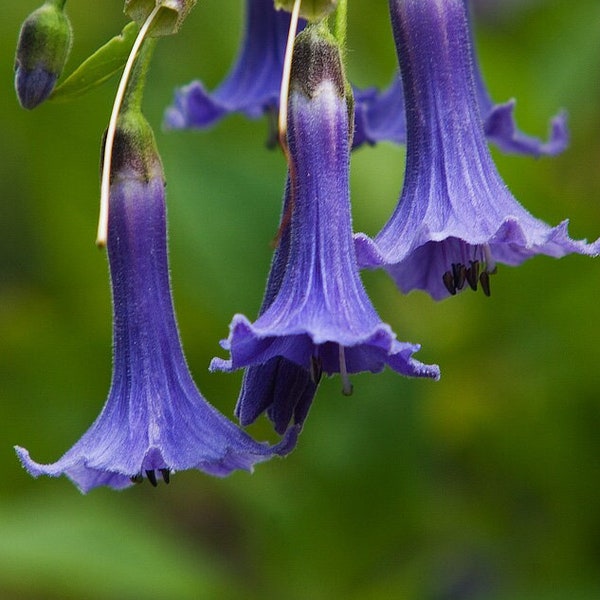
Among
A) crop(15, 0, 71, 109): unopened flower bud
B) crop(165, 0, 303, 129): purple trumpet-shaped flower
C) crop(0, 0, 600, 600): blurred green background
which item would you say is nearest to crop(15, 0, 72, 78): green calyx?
crop(15, 0, 71, 109): unopened flower bud

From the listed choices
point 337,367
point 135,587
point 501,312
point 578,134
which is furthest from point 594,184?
point 337,367

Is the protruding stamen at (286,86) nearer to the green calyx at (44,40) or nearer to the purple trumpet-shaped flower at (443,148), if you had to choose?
the purple trumpet-shaped flower at (443,148)

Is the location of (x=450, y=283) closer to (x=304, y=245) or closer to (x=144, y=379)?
(x=304, y=245)

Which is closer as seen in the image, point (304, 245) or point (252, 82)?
point (304, 245)

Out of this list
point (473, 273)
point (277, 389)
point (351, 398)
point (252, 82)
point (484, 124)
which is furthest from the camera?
point (351, 398)

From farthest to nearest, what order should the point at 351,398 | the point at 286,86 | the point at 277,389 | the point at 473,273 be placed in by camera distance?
the point at 351,398, the point at 473,273, the point at 277,389, the point at 286,86

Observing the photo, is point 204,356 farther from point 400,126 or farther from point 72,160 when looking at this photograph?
point 400,126

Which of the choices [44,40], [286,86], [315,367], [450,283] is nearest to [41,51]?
[44,40]
